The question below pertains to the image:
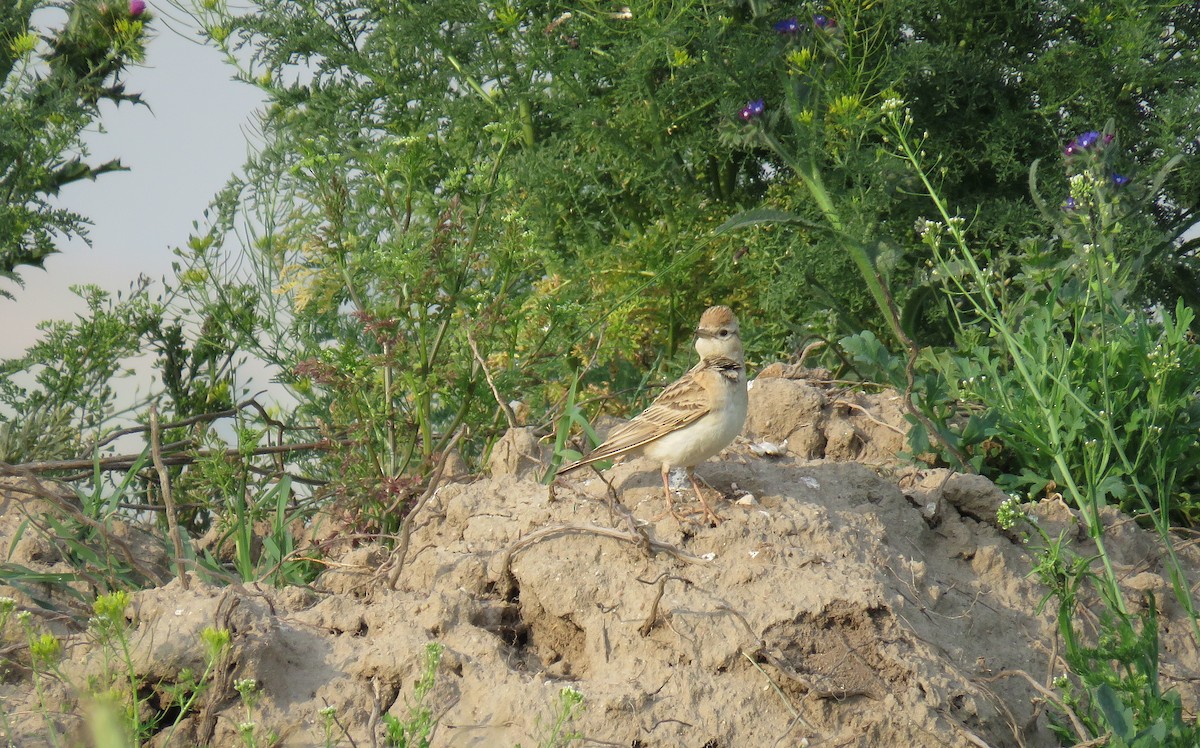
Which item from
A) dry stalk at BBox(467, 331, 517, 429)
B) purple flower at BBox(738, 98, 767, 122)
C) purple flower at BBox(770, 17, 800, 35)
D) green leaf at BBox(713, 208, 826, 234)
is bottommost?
dry stalk at BBox(467, 331, 517, 429)

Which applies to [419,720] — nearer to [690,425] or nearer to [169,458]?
[690,425]

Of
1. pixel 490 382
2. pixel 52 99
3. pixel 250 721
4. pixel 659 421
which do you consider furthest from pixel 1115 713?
pixel 52 99

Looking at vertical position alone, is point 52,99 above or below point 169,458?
above

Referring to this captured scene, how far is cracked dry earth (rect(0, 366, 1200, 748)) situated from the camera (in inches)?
141

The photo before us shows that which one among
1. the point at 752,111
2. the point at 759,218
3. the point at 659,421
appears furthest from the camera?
the point at 752,111

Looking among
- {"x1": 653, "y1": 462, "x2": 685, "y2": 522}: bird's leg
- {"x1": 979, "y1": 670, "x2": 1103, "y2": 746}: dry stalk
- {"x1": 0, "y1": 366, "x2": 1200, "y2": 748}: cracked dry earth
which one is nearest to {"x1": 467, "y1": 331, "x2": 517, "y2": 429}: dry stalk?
{"x1": 0, "y1": 366, "x2": 1200, "y2": 748}: cracked dry earth

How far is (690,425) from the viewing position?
4.45 m

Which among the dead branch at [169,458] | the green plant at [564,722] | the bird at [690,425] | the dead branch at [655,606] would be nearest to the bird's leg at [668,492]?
the bird at [690,425]

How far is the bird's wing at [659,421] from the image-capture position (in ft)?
14.7

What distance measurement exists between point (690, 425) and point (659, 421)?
159 mm

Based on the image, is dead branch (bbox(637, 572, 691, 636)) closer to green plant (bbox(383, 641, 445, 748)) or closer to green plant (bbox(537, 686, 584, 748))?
green plant (bbox(537, 686, 584, 748))

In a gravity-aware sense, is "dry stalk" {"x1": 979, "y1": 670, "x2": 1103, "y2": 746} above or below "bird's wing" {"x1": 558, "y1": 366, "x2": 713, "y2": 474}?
below

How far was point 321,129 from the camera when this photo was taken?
7473 mm

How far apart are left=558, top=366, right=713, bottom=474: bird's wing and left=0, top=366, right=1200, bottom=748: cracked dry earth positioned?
0.13 m
